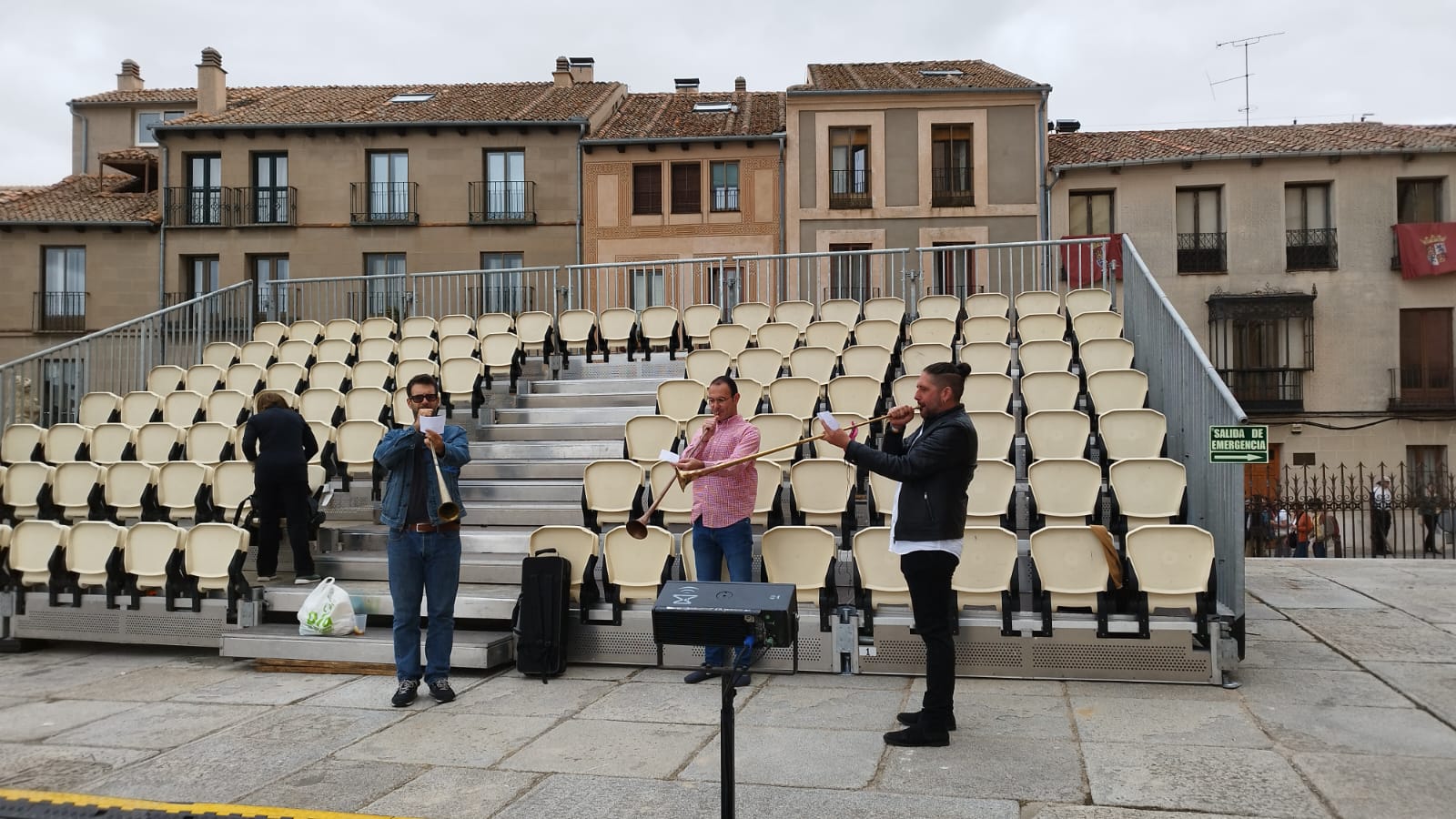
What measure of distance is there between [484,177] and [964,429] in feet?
90.2

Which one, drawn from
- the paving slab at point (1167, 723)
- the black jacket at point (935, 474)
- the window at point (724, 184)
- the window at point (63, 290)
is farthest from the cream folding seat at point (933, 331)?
the window at point (63, 290)

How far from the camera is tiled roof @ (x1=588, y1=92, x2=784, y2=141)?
28859mm

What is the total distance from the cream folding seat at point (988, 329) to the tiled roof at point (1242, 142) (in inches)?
742

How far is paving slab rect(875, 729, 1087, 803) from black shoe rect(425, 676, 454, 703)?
260 centimetres

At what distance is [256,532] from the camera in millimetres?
8422

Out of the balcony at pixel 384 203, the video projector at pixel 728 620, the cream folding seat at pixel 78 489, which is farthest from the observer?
the balcony at pixel 384 203

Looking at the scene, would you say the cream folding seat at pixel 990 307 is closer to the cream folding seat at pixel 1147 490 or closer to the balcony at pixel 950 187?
the cream folding seat at pixel 1147 490

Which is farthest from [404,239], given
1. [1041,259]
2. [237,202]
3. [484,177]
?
[1041,259]

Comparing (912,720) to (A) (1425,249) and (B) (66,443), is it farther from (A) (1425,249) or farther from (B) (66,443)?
(A) (1425,249)

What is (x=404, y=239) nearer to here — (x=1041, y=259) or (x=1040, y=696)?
(x=1041, y=259)

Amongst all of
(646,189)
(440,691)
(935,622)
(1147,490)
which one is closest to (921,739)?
(935,622)

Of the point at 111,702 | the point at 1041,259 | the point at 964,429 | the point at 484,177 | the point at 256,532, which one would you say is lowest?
the point at 111,702

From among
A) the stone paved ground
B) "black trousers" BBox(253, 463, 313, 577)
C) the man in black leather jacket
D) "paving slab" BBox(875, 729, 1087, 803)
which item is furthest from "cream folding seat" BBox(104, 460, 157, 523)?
"paving slab" BBox(875, 729, 1087, 803)

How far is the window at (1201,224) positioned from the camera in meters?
28.4
